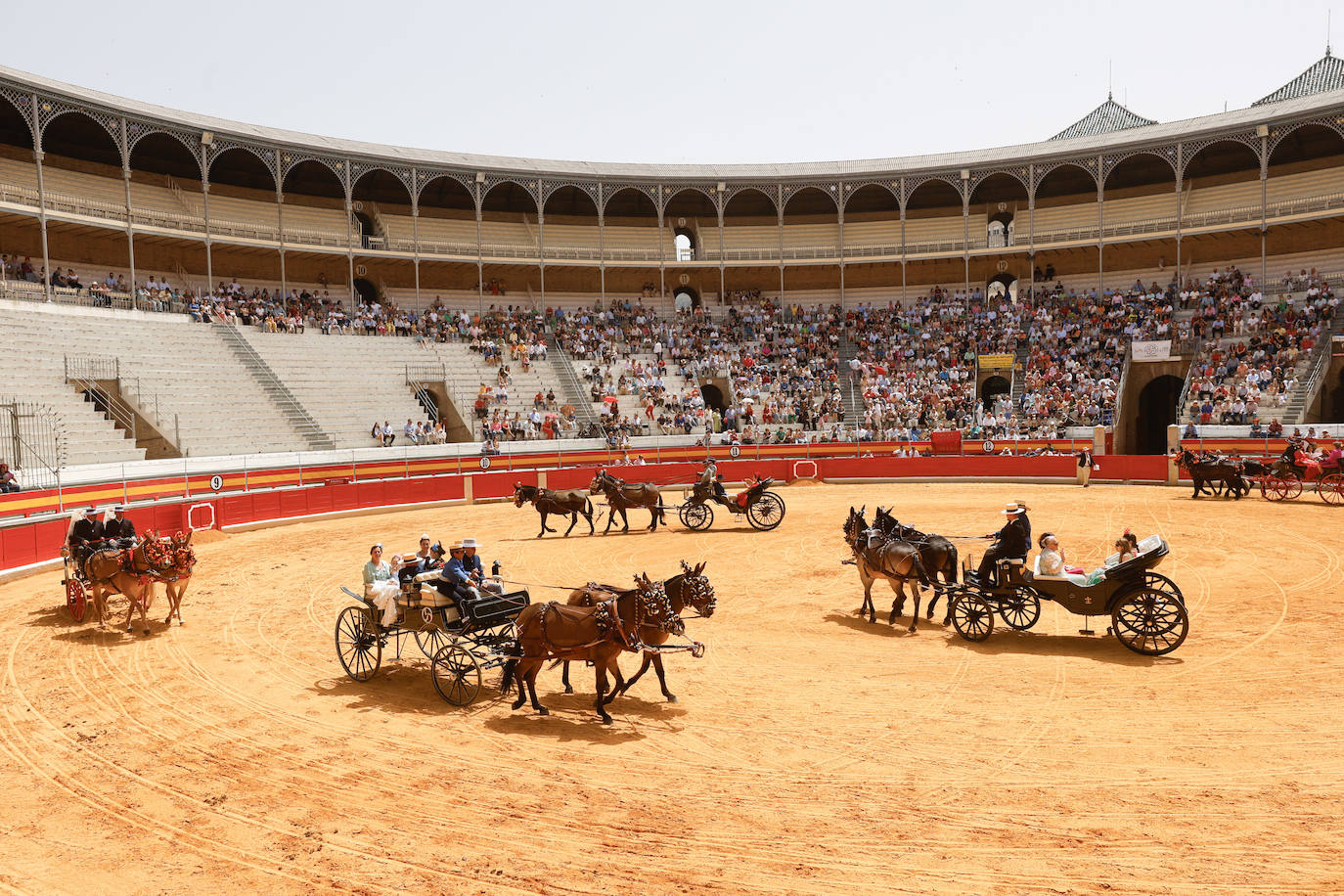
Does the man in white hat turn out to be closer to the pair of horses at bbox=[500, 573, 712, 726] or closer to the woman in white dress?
the woman in white dress

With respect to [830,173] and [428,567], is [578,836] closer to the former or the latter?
[428,567]

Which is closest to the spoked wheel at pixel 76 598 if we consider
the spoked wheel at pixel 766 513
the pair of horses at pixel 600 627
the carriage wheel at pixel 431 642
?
the carriage wheel at pixel 431 642

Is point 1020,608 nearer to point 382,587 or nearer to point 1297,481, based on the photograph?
point 382,587

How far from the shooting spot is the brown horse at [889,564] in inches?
485

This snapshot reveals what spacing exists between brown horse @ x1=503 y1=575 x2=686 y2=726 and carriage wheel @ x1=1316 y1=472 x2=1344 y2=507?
2210cm

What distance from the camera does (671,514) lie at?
25688 millimetres

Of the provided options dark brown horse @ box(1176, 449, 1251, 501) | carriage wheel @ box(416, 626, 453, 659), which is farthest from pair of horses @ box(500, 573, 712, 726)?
dark brown horse @ box(1176, 449, 1251, 501)

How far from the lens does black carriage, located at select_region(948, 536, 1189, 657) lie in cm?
1085

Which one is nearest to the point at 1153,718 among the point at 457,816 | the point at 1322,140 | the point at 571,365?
the point at 457,816

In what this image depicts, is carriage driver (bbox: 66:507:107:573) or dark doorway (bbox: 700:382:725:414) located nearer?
carriage driver (bbox: 66:507:107:573)

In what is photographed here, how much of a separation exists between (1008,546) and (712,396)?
32647 millimetres

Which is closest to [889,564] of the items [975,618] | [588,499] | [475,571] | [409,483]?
[975,618]

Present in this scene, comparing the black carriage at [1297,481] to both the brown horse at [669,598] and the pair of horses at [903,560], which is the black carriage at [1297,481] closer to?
→ the pair of horses at [903,560]

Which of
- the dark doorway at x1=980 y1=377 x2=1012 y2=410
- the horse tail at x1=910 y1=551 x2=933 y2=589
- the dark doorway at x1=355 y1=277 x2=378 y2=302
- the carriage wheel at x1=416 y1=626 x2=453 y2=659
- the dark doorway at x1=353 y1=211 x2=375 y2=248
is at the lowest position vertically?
the carriage wheel at x1=416 y1=626 x2=453 y2=659
